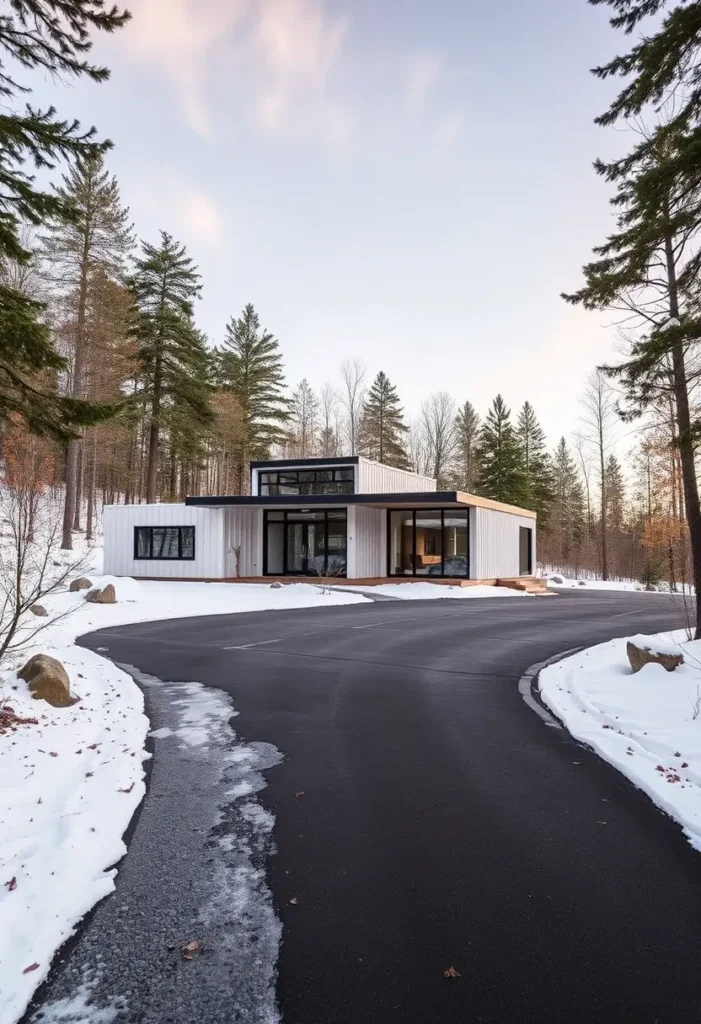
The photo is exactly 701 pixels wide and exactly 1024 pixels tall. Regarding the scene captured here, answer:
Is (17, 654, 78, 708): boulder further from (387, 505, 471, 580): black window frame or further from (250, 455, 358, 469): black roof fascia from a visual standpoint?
(387, 505, 471, 580): black window frame

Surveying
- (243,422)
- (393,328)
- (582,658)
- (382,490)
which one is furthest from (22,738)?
(243,422)

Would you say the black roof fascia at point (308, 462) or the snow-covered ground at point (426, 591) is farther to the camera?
the black roof fascia at point (308, 462)

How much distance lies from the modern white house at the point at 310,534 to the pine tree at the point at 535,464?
19126 millimetres

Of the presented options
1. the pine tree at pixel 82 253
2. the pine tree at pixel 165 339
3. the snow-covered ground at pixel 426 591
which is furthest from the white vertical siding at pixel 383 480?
the pine tree at pixel 82 253

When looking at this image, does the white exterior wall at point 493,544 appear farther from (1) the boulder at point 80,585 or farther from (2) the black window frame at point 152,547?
(1) the boulder at point 80,585

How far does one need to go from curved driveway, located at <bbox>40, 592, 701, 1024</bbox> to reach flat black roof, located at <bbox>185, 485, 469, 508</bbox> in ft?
51.0

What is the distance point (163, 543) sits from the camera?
2705 cm

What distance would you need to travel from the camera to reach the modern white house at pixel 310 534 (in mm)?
25453

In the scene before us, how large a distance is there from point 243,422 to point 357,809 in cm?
4029

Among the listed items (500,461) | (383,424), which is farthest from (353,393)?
(500,461)

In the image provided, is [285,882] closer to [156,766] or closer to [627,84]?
[156,766]

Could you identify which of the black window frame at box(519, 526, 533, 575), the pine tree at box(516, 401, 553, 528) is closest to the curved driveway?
the black window frame at box(519, 526, 533, 575)

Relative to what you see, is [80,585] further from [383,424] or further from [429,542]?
[383,424]

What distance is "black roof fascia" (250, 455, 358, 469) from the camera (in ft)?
84.3
